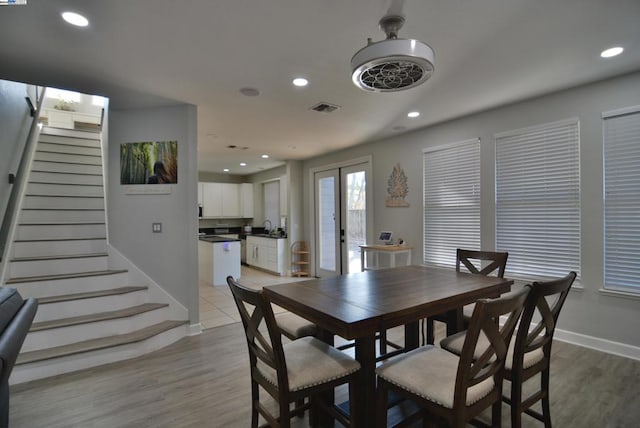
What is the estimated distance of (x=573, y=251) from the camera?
3.03m

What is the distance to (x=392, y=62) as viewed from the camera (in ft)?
5.05

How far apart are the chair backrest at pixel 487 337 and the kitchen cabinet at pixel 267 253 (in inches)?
218

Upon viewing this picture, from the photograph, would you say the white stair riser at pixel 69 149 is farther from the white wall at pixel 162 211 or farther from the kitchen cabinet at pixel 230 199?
the kitchen cabinet at pixel 230 199

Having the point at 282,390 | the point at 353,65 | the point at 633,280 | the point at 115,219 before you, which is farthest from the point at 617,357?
the point at 115,219

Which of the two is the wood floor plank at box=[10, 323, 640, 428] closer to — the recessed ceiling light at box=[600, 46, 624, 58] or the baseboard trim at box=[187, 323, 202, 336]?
the baseboard trim at box=[187, 323, 202, 336]

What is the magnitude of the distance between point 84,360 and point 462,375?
3060 mm

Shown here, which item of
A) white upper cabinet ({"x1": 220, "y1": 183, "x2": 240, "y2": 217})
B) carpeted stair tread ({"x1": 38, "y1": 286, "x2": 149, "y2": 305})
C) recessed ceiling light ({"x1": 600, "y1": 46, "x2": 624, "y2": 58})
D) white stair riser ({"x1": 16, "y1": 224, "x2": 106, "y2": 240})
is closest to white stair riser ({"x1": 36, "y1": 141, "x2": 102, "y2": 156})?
white stair riser ({"x1": 16, "y1": 224, "x2": 106, "y2": 240})

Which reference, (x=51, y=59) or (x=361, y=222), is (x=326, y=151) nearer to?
(x=361, y=222)

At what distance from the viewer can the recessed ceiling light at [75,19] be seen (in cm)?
185

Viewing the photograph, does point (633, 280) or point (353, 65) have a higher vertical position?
point (353, 65)

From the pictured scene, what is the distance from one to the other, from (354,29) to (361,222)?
371 cm

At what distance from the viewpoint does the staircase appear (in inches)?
105

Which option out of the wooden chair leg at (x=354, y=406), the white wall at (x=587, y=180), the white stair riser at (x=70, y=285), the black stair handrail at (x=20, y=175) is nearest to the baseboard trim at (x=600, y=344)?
the white wall at (x=587, y=180)

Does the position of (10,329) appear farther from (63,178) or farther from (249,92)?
(63,178)
